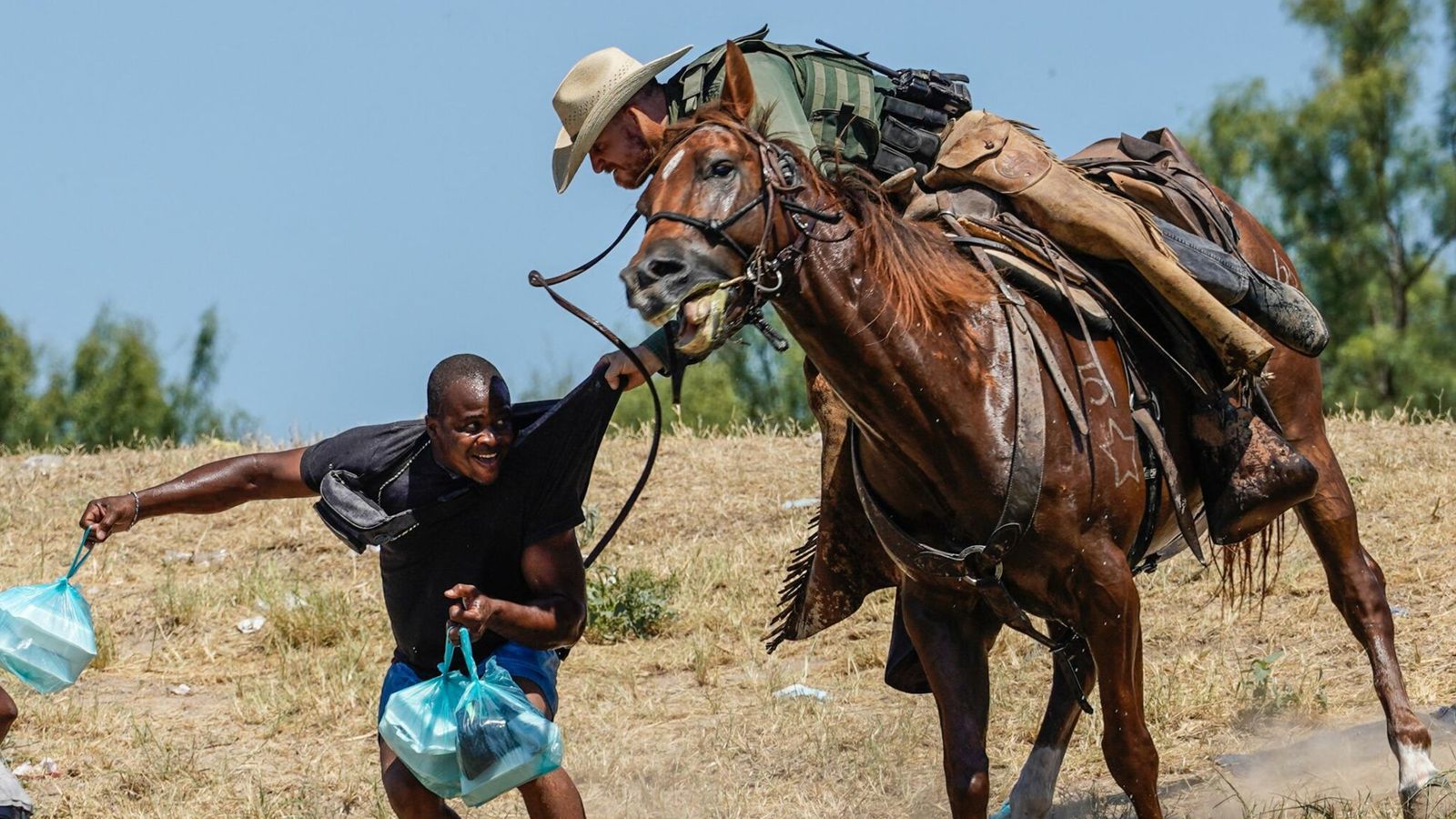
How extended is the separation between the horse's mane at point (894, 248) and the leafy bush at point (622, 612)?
13.6 ft

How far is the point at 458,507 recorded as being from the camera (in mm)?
5250

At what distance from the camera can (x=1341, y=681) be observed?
25.5 feet

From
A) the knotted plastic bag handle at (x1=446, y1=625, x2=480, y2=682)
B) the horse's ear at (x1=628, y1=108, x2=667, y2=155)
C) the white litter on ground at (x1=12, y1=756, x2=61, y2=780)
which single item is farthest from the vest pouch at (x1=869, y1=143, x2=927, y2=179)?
the white litter on ground at (x1=12, y1=756, x2=61, y2=780)

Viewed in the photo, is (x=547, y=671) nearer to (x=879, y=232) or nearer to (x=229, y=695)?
(x=879, y=232)

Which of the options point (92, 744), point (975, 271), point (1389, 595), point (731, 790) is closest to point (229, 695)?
point (92, 744)

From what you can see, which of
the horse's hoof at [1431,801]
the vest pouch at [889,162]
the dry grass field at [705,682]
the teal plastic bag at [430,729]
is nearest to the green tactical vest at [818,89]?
the vest pouch at [889,162]

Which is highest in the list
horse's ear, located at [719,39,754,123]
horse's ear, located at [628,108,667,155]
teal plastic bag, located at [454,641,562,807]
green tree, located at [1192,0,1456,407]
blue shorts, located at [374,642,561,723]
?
green tree, located at [1192,0,1456,407]

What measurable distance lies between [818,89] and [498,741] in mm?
2346

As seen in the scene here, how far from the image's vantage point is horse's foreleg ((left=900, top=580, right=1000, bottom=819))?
5398mm

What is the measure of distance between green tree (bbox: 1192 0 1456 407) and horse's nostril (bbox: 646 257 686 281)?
89.6ft

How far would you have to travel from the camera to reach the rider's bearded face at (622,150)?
5633 millimetres

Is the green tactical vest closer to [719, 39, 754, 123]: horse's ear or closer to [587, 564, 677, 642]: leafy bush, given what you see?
[719, 39, 754, 123]: horse's ear

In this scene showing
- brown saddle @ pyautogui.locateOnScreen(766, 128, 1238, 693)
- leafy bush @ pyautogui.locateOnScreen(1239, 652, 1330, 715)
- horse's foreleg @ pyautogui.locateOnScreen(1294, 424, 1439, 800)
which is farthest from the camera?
leafy bush @ pyautogui.locateOnScreen(1239, 652, 1330, 715)

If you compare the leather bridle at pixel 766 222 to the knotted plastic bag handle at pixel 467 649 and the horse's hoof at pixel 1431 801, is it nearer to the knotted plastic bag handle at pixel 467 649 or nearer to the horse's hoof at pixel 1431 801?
the knotted plastic bag handle at pixel 467 649
